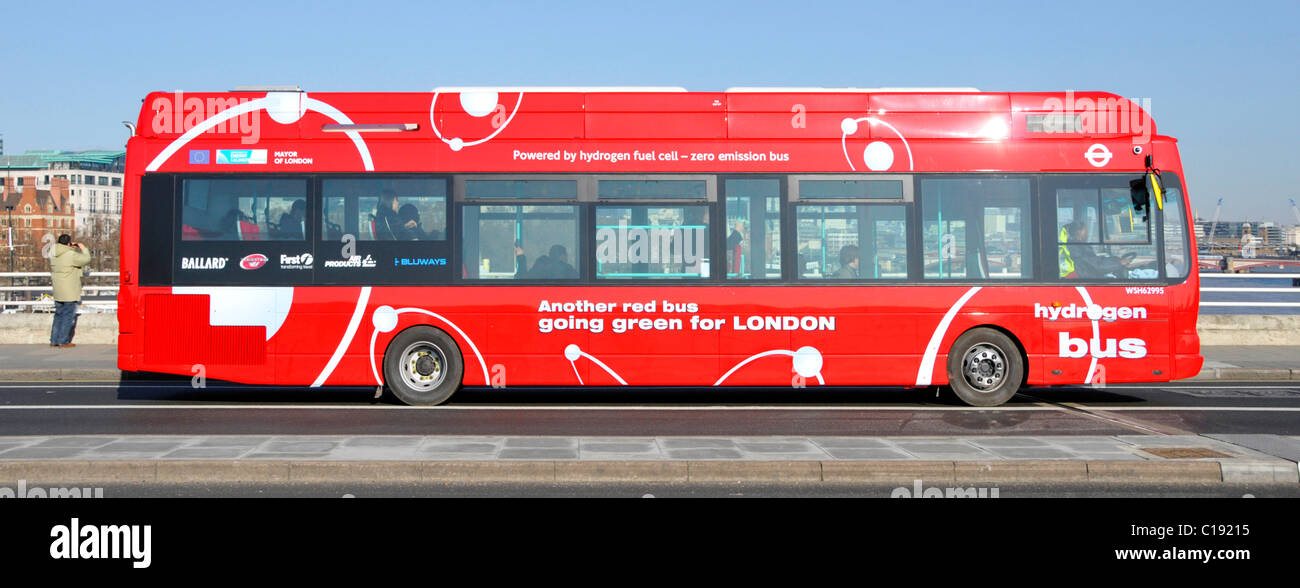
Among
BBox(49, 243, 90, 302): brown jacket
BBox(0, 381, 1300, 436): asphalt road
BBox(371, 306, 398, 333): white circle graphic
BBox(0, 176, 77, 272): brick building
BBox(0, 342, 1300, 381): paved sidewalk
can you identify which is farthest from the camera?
BBox(0, 176, 77, 272): brick building

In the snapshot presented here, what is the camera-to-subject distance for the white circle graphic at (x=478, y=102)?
1264 centimetres

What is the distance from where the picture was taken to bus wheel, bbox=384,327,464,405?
40.8ft

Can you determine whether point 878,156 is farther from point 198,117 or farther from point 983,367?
point 198,117

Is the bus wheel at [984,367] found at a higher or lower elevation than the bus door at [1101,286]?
lower

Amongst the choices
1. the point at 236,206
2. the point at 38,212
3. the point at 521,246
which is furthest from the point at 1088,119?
the point at 38,212

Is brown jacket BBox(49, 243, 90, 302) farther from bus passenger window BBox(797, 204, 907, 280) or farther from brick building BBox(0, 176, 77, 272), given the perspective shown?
brick building BBox(0, 176, 77, 272)

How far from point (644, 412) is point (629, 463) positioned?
14.0ft

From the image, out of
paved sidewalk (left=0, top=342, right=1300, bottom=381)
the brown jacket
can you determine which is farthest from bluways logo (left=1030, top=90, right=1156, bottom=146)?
the brown jacket

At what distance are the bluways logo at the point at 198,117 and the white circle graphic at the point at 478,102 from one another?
7.64 ft

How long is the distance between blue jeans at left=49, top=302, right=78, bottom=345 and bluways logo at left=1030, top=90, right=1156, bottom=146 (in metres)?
15.5

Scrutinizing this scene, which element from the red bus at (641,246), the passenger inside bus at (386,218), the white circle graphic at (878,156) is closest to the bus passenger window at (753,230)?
the red bus at (641,246)

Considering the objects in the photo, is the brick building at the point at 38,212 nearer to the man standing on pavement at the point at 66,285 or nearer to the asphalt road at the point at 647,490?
the man standing on pavement at the point at 66,285
